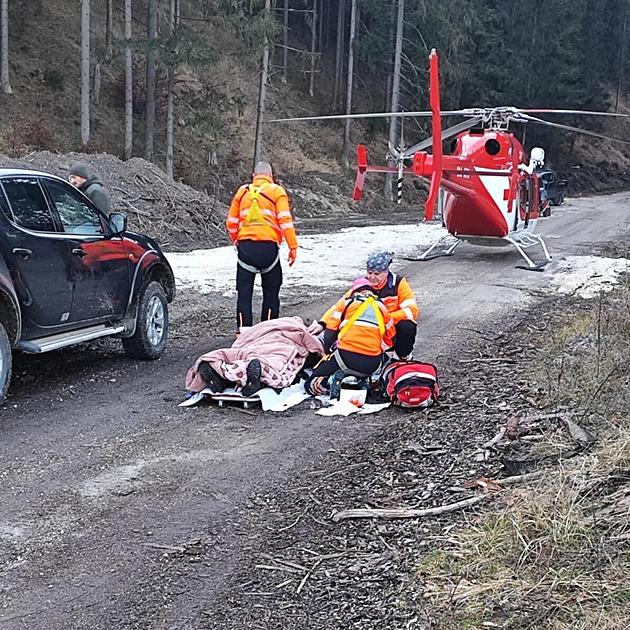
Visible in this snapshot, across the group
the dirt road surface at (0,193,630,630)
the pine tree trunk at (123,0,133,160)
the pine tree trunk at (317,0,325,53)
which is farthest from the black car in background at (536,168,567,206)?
the dirt road surface at (0,193,630,630)

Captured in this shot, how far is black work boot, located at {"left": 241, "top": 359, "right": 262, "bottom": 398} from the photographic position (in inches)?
287

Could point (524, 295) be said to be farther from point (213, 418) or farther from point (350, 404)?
point (213, 418)

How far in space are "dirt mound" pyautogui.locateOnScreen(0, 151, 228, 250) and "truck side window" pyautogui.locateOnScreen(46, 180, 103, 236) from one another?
32.8 feet

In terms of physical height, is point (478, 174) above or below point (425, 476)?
above

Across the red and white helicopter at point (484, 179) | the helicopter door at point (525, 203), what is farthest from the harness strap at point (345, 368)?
the helicopter door at point (525, 203)

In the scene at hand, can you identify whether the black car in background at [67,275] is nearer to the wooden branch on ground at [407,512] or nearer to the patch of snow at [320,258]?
the wooden branch on ground at [407,512]

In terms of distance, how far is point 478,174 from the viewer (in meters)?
16.3

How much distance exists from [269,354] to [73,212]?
2.38m

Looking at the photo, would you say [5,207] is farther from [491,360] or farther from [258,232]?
[491,360]

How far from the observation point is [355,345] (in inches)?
295

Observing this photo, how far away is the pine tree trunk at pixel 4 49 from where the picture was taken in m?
30.5

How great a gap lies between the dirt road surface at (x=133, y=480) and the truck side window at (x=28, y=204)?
1567mm

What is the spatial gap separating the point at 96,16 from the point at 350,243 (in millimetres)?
25401

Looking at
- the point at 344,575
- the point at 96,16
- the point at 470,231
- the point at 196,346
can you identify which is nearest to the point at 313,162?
the point at 96,16
